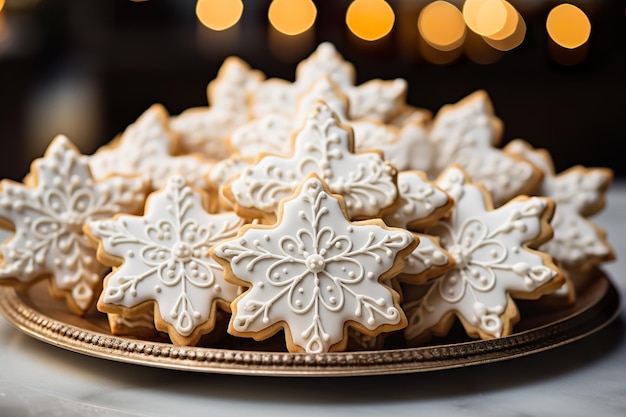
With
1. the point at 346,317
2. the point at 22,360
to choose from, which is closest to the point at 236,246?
the point at 346,317

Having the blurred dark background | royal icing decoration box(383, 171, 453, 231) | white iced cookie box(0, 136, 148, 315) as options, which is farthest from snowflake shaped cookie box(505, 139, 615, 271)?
the blurred dark background

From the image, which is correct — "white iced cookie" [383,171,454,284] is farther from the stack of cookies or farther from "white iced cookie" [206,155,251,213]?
"white iced cookie" [206,155,251,213]

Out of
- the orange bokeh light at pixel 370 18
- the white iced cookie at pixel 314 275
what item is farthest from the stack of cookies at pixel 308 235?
the orange bokeh light at pixel 370 18

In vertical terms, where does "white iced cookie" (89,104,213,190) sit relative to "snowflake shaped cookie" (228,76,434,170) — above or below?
below

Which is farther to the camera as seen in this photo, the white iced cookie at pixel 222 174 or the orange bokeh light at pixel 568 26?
the orange bokeh light at pixel 568 26

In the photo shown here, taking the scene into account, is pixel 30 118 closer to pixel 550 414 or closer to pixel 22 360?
pixel 22 360

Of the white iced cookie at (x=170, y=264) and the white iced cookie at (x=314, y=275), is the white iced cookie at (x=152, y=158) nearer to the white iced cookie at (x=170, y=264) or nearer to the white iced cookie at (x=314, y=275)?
the white iced cookie at (x=170, y=264)

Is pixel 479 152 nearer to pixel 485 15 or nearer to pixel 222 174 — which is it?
pixel 222 174
